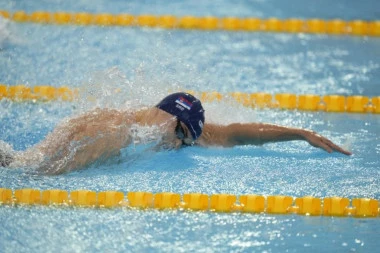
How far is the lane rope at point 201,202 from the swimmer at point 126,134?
30 cm

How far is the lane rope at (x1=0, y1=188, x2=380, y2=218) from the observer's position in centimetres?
393

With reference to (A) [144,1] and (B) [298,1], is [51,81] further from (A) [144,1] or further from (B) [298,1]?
(B) [298,1]

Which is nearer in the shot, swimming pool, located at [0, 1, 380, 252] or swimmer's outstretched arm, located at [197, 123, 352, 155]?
swimming pool, located at [0, 1, 380, 252]

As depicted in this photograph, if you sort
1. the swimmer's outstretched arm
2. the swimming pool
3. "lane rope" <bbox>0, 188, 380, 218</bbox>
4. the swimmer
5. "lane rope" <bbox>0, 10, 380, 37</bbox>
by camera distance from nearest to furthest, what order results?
the swimming pool
"lane rope" <bbox>0, 188, 380, 218</bbox>
the swimmer
the swimmer's outstretched arm
"lane rope" <bbox>0, 10, 380, 37</bbox>

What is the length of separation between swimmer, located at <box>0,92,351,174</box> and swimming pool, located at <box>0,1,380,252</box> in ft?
0.30

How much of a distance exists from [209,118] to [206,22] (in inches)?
98.9

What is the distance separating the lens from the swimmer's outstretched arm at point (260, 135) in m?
4.31

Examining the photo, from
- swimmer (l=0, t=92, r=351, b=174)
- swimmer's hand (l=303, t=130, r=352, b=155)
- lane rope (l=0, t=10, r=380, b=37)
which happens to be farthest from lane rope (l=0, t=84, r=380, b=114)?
lane rope (l=0, t=10, r=380, b=37)

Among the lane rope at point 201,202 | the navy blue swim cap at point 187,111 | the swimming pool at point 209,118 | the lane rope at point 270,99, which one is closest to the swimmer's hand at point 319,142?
the swimming pool at point 209,118

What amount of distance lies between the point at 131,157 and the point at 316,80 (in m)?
2.19

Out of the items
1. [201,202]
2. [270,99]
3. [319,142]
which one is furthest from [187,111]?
[270,99]

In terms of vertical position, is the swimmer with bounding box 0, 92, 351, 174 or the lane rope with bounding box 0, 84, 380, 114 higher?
the lane rope with bounding box 0, 84, 380, 114

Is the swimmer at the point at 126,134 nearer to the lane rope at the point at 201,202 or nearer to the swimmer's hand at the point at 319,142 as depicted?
the swimmer's hand at the point at 319,142

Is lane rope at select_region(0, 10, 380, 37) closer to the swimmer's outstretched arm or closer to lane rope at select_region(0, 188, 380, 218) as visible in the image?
the swimmer's outstretched arm
